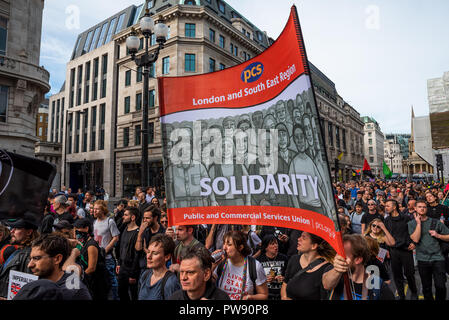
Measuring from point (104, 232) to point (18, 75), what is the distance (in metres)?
18.9

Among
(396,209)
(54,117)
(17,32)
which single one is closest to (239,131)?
(396,209)

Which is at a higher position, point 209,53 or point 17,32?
point 209,53

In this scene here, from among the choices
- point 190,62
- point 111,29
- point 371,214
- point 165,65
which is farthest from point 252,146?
point 111,29

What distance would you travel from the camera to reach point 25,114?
1928cm

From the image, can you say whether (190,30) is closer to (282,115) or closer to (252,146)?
(252,146)

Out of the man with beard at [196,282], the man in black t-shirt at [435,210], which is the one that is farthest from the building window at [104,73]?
the man with beard at [196,282]

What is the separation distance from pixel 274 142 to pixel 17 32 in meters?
23.3

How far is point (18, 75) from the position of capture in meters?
18.5

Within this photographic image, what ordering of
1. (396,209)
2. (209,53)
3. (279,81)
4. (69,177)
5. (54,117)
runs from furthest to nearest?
(54,117)
(69,177)
(209,53)
(396,209)
(279,81)

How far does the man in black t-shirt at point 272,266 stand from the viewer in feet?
10.8
